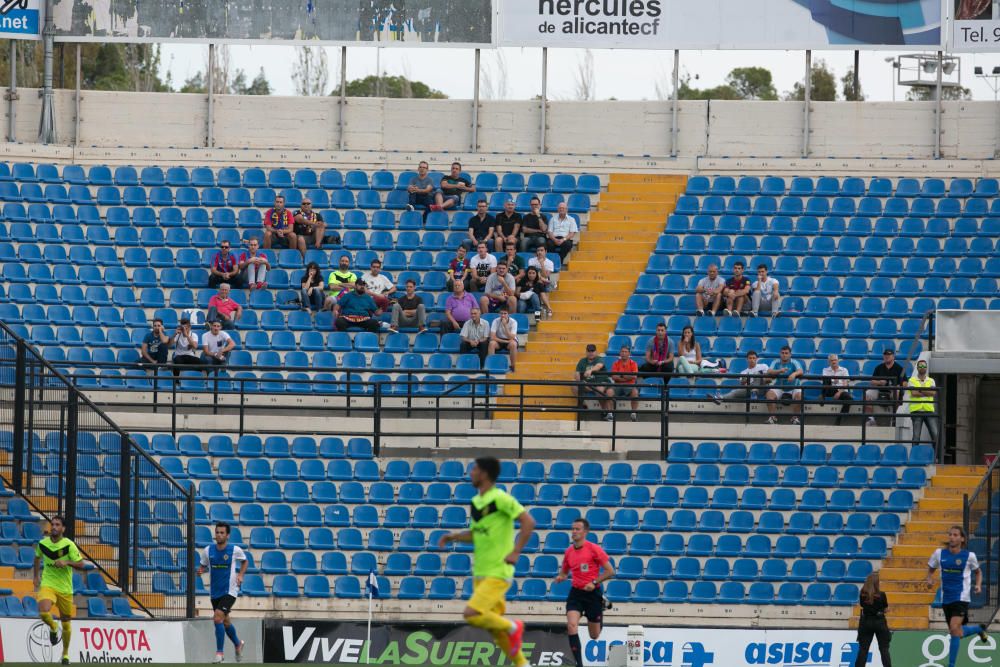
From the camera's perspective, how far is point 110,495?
1894cm

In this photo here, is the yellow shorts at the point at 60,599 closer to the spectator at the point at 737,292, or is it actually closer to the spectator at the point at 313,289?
the spectator at the point at 313,289

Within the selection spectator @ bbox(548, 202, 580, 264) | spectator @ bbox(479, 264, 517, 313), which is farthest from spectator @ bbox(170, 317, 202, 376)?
spectator @ bbox(548, 202, 580, 264)

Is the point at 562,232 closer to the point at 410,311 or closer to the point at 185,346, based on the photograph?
the point at 410,311

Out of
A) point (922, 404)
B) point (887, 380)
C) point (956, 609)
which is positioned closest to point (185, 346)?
point (887, 380)

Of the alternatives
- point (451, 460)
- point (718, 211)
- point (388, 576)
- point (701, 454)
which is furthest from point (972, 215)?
point (388, 576)

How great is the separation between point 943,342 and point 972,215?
5110 mm

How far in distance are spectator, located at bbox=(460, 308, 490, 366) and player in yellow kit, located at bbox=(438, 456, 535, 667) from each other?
1188 cm

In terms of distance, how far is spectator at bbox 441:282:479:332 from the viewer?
2398cm

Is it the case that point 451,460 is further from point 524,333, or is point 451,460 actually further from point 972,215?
point 972,215

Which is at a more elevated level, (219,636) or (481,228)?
(481,228)

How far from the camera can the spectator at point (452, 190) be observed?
26672mm

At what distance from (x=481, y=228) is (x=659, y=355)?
441 cm

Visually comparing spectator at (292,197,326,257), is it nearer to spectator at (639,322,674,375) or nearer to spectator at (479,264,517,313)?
spectator at (479,264,517,313)

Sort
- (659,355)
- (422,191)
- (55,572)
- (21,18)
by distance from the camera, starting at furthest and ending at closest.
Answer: (21,18) → (422,191) → (659,355) → (55,572)
